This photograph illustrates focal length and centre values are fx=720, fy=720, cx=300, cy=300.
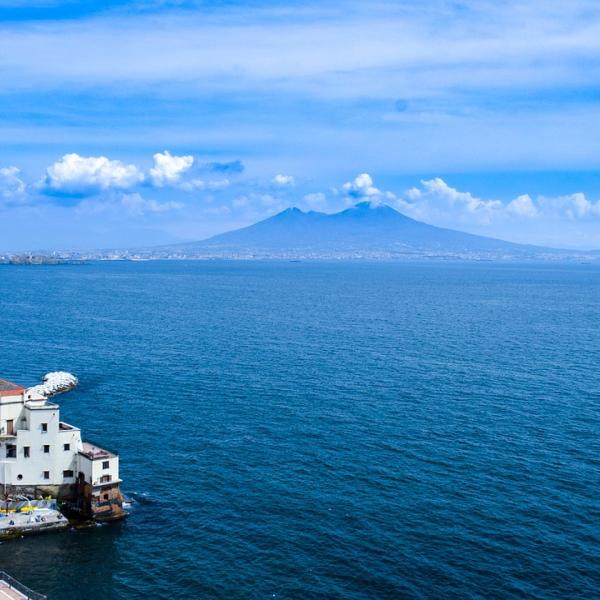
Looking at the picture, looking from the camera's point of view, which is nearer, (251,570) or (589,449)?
(251,570)

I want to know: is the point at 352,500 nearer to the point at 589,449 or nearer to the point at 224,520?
the point at 224,520

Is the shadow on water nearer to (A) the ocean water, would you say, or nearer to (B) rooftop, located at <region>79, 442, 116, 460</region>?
(A) the ocean water

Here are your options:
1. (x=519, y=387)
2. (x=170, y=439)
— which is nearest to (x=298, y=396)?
(x=170, y=439)

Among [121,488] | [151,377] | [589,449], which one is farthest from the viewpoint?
[151,377]

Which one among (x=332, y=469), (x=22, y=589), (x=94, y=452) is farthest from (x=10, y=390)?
(x=332, y=469)

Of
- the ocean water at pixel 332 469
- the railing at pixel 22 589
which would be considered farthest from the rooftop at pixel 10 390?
the railing at pixel 22 589

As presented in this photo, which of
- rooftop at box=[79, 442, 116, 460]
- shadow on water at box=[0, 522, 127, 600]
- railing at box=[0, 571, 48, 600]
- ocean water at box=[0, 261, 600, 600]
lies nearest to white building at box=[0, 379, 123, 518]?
rooftop at box=[79, 442, 116, 460]

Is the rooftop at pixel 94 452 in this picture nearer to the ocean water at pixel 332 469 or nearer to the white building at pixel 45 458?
the white building at pixel 45 458
